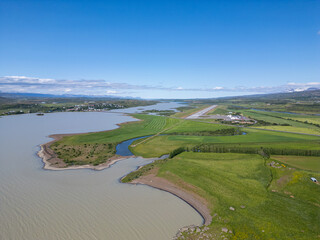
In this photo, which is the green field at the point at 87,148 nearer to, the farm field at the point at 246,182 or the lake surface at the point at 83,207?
the farm field at the point at 246,182

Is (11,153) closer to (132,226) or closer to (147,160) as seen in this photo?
(147,160)

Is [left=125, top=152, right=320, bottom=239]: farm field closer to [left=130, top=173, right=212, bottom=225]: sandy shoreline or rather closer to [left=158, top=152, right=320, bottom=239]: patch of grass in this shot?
[left=158, top=152, right=320, bottom=239]: patch of grass

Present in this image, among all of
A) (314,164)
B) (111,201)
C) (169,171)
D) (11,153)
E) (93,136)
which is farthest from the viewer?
(93,136)

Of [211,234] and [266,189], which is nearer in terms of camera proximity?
[211,234]

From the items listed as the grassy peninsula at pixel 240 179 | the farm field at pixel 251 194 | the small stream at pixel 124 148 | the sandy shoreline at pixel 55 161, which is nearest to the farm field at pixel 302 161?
the grassy peninsula at pixel 240 179

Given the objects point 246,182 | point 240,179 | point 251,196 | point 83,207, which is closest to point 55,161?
point 83,207

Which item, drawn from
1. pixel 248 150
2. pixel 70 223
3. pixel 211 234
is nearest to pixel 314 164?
pixel 248 150
